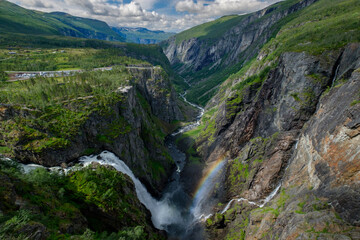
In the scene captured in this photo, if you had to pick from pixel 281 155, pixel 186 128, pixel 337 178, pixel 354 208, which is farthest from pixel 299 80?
pixel 186 128

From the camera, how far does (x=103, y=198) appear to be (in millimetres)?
31922

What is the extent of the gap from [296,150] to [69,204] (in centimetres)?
5045

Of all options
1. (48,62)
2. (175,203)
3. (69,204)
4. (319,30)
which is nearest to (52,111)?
(69,204)

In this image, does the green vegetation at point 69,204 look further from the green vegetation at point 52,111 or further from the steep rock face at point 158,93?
the steep rock face at point 158,93

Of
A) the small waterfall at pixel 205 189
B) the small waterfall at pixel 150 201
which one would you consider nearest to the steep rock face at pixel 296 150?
the small waterfall at pixel 205 189

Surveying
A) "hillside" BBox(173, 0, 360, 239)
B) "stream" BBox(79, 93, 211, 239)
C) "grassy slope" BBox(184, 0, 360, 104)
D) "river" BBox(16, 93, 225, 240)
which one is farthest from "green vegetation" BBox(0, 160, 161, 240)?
"grassy slope" BBox(184, 0, 360, 104)

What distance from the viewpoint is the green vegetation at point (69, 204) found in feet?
62.8

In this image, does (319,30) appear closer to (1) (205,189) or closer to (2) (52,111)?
(1) (205,189)

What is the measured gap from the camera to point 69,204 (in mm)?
27594

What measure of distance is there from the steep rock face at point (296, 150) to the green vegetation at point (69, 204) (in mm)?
26572

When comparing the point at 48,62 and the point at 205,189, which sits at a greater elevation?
the point at 48,62

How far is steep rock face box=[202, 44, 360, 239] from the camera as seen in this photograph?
84.3 ft

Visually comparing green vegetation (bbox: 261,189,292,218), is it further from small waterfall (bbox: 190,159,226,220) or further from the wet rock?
the wet rock

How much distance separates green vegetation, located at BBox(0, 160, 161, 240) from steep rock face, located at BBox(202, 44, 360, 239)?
2657cm
